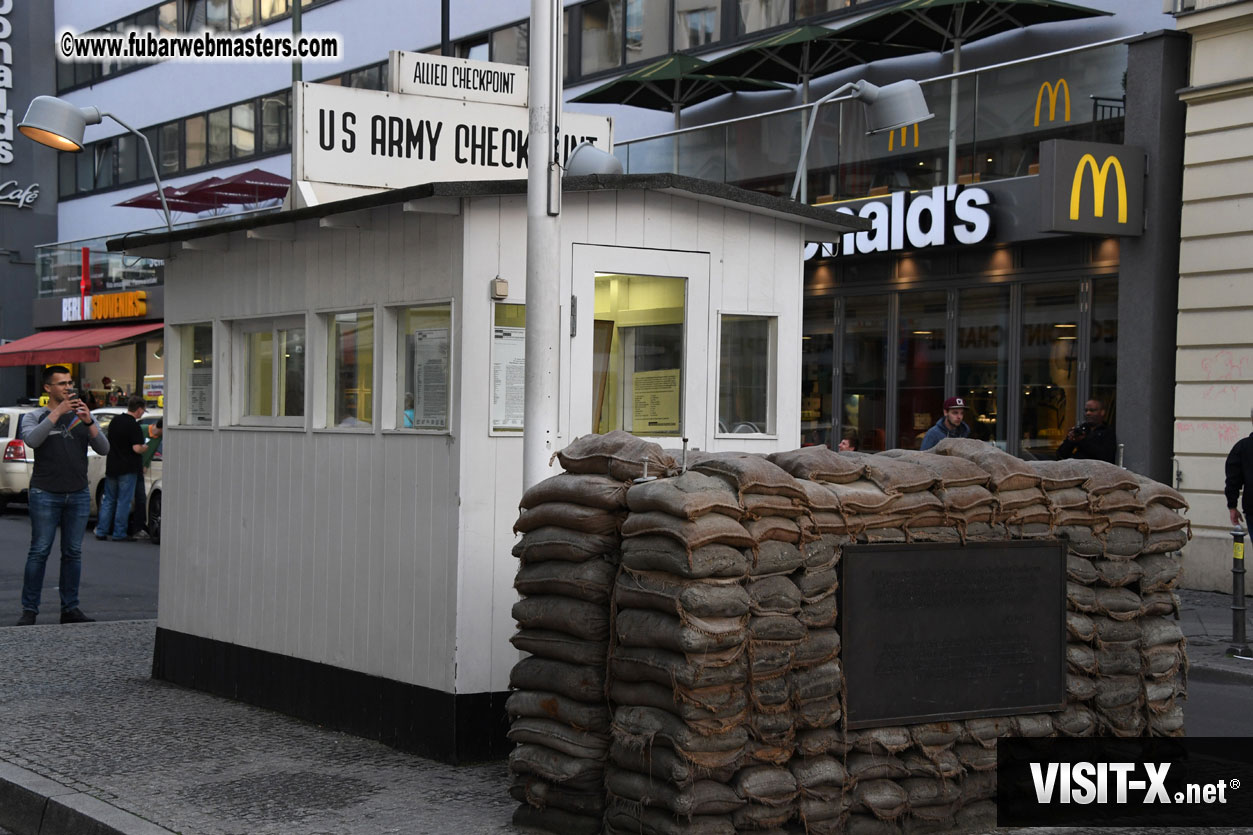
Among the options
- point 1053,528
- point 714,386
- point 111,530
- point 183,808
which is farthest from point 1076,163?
point 111,530

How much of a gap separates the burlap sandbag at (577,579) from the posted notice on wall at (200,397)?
3.94 m

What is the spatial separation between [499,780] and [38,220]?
142 feet

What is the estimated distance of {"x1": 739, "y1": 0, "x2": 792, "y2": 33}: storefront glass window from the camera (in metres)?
23.3

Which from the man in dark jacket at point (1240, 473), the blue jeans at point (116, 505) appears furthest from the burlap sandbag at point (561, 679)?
the blue jeans at point (116, 505)

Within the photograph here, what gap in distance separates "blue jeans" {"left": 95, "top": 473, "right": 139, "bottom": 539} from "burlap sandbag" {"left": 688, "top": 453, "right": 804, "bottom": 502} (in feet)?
52.3

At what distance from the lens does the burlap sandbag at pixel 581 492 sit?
5.97 meters

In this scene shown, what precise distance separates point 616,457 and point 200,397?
14.3 feet

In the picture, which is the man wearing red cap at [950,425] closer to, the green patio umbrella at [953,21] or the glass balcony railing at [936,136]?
the glass balcony railing at [936,136]

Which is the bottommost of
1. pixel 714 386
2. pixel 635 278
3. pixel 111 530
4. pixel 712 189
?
pixel 111 530

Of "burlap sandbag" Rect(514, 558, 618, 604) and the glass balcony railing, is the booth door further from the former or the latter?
the glass balcony railing

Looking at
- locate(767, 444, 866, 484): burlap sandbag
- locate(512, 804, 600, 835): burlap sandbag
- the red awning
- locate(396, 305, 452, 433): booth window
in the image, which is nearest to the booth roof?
locate(396, 305, 452, 433): booth window

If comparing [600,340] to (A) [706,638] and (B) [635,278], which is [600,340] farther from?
(A) [706,638]

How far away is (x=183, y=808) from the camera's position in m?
6.32

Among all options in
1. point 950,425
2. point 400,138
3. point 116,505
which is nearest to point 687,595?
point 400,138
